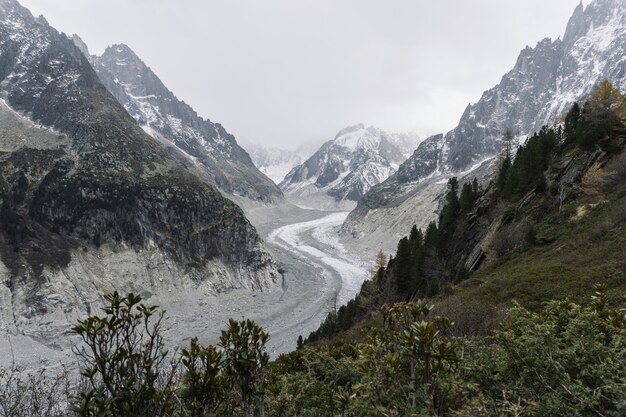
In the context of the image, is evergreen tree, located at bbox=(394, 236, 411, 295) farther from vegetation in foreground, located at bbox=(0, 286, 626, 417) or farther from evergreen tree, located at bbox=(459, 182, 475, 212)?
vegetation in foreground, located at bbox=(0, 286, 626, 417)

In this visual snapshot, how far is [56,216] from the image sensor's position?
246ft

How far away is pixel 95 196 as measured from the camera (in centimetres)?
8006

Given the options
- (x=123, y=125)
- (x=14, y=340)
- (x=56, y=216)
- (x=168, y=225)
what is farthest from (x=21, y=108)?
(x=14, y=340)

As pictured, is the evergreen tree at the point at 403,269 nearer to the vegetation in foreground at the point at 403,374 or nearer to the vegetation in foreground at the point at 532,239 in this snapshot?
the vegetation in foreground at the point at 532,239

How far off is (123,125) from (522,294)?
378ft

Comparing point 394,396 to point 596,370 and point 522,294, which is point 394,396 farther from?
point 522,294

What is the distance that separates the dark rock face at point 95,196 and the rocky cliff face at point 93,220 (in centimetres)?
24

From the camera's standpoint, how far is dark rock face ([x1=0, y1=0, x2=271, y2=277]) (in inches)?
2709

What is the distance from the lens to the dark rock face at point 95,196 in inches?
2709

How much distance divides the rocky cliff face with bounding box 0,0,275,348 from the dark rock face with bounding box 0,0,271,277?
0.24 metres

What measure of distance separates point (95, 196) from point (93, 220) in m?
6.13

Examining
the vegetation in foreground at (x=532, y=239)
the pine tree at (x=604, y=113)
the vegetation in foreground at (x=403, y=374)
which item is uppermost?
the pine tree at (x=604, y=113)

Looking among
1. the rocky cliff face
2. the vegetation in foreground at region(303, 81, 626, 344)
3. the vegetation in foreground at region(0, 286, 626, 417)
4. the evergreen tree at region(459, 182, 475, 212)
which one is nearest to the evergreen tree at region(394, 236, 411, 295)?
the vegetation in foreground at region(303, 81, 626, 344)

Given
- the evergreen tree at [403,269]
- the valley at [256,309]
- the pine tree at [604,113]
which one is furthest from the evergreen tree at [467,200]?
the valley at [256,309]
